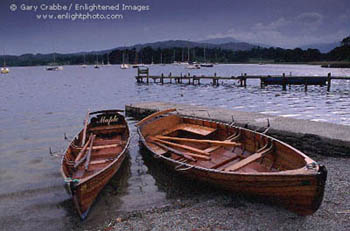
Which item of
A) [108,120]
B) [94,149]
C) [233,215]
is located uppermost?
[108,120]

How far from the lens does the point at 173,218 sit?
6105mm

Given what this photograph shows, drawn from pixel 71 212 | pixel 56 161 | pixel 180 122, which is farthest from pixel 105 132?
pixel 71 212

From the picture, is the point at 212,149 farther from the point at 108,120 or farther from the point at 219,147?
the point at 108,120

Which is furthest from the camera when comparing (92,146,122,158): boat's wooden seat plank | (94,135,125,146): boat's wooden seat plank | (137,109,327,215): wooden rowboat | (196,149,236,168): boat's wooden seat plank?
(94,135,125,146): boat's wooden seat plank

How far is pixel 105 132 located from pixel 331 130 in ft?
28.7

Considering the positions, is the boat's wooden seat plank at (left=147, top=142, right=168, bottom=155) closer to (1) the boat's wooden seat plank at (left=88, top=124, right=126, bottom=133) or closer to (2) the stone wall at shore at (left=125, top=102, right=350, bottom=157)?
(1) the boat's wooden seat plank at (left=88, top=124, right=126, bottom=133)

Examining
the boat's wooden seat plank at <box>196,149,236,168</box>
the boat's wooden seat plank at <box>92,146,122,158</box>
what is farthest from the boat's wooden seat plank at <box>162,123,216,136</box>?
the boat's wooden seat plank at <box>92,146,122,158</box>

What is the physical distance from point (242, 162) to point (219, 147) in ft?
6.39

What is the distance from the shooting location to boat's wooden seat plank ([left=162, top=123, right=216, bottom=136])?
10.0 metres

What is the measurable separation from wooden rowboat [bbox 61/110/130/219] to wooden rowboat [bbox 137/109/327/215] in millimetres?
1332

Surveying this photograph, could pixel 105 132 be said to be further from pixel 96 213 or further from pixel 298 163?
pixel 298 163

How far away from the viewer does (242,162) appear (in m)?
6.98

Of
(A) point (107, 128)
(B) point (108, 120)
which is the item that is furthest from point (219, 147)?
(B) point (108, 120)

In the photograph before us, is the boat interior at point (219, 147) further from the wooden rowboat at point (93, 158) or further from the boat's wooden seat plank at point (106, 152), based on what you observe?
the wooden rowboat at point (93, 158)
